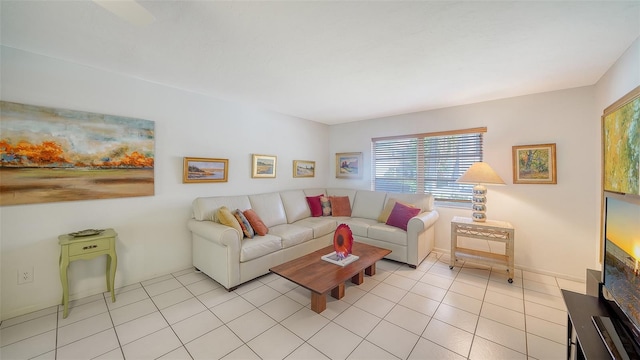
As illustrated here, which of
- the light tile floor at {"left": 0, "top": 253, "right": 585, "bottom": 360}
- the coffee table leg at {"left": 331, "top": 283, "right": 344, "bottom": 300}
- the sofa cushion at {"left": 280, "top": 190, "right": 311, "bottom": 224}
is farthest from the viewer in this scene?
the sofa cushion at {"left": 280, "top": 190, "right": 311, "bottom": 224}

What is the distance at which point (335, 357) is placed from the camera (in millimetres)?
1645

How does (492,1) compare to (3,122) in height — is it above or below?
above

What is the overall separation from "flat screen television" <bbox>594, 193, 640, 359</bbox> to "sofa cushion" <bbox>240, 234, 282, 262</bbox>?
2619 mm

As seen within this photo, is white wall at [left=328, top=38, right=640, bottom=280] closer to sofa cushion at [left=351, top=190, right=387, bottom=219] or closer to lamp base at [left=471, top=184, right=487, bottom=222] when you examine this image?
lamp base at [left=471, top=184, right=487, bottom=222]

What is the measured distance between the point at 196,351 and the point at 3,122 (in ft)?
8.34

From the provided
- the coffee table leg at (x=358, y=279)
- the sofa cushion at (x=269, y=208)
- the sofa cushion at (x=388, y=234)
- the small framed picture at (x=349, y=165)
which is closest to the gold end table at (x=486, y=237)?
the sofa cushion at (x=388, y=234)

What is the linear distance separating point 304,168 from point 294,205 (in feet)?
3.22

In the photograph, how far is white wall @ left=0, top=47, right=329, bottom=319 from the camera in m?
2.06

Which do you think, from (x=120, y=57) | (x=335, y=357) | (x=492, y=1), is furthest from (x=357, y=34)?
(x=335, y=357)

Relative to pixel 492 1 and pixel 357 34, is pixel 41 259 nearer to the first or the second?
pixel 357 34

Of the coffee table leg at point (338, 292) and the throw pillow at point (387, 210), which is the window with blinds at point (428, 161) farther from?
the coffee table leg at point (338, 292)

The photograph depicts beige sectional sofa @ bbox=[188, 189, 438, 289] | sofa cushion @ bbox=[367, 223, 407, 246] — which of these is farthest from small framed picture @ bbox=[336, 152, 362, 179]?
sofa cushion @ bbox=[367, 223, 407, 246]

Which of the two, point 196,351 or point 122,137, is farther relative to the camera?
point 122,137

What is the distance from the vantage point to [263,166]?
13.0 feet
